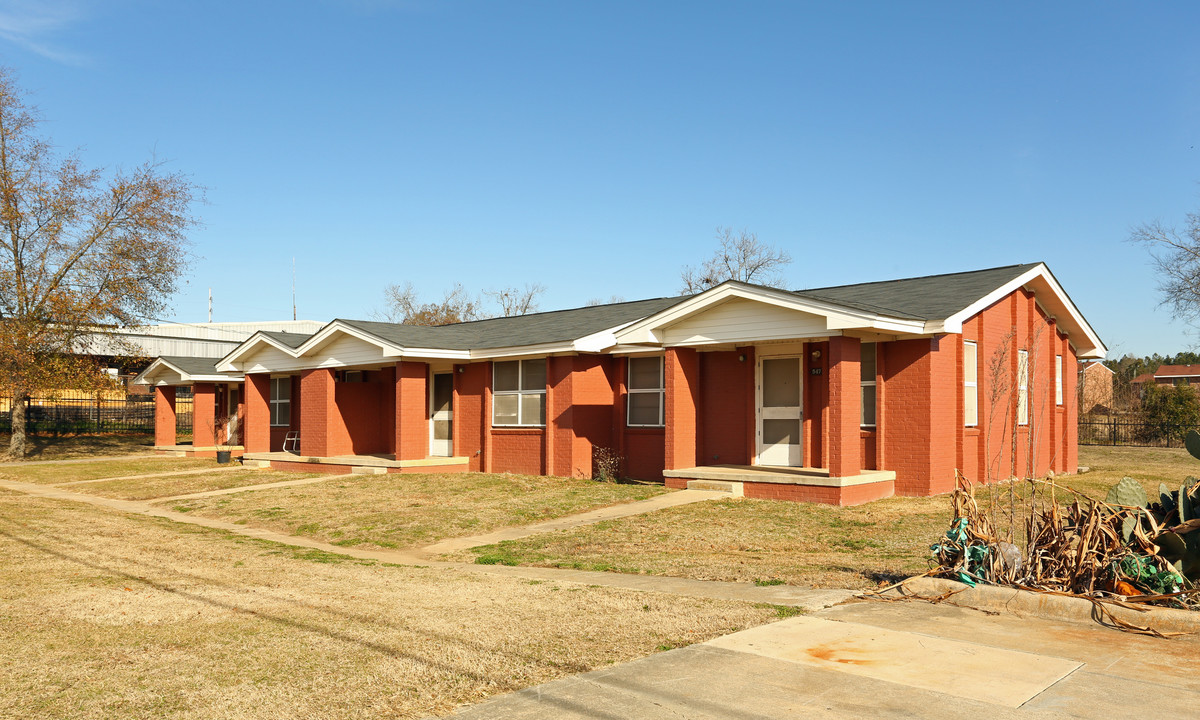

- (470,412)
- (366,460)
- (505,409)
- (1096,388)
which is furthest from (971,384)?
(1096,388)

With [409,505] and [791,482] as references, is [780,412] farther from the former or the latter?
[409,505]

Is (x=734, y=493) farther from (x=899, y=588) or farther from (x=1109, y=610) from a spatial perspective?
(x=1109, y=610)

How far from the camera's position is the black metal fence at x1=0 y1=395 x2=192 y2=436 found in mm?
42188

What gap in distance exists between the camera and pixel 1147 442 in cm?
3319

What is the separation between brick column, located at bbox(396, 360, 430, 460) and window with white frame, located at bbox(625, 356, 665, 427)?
5678 mm

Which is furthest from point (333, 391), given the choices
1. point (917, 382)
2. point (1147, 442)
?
point (1147, 442)

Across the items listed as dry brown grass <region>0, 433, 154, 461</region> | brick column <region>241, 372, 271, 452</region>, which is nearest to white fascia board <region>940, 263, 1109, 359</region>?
brick column <region>241, 372, 271, 452</region>

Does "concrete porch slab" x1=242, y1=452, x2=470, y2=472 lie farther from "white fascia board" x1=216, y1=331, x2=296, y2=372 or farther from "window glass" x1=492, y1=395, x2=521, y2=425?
"white fascia board" x1=216, y1=331, x2=296, y2=372

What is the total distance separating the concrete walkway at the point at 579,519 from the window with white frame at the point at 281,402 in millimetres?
17346

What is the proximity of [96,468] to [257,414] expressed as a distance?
16.1 feet

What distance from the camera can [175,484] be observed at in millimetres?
22188

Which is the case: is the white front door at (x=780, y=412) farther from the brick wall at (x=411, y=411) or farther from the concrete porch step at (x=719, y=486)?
the brick wall at (x=411, y=411)

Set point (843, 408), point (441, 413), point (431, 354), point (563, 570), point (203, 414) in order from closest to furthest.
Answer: point (563, 570)
point (843, 408)
point (431, 354)
point (441, 413)
point (203, 414)

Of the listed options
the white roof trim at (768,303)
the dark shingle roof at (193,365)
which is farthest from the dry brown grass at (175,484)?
the white roof trim at (768,303)
